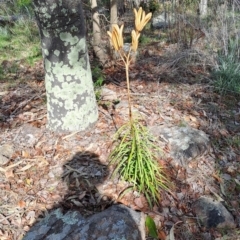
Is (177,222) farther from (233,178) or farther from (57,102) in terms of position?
(57,102)

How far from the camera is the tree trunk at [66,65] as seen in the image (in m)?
2.47

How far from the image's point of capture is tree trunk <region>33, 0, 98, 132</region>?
247cm

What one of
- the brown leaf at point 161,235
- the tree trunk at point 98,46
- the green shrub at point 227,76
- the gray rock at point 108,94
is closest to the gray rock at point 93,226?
the brown leaf at point 161,235

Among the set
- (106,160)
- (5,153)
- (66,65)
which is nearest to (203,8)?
(66,65)

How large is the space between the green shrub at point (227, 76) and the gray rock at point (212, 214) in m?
1.84

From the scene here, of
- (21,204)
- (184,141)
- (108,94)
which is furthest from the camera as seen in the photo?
(108,94)

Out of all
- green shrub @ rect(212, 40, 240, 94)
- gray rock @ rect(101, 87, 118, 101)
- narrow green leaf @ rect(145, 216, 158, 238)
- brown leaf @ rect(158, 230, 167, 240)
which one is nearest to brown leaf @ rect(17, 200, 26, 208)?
narrow green leaf @ rect(145, 216, 158, 238)

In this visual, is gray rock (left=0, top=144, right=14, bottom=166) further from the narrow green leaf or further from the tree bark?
the tree bark

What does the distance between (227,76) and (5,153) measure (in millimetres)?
2903

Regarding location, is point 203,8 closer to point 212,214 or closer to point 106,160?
point 106,160

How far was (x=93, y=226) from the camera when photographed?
2070 mm

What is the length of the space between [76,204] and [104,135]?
0.79 m

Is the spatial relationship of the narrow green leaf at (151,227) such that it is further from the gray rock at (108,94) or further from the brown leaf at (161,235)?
the gray rock at (108,94)

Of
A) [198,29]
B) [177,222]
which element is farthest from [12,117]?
[198,29]
